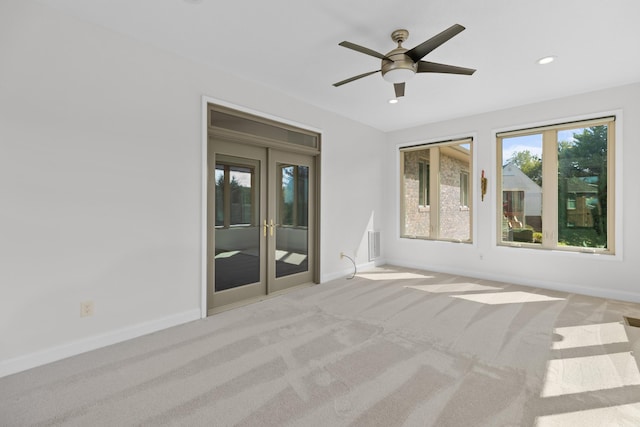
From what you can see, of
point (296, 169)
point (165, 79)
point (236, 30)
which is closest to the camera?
point (236, 30)

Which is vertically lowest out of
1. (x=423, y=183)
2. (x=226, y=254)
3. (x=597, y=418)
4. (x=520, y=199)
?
(x=597, y=418)

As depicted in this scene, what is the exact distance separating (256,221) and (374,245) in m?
2.74

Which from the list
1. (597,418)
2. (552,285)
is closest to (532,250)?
(552,285)

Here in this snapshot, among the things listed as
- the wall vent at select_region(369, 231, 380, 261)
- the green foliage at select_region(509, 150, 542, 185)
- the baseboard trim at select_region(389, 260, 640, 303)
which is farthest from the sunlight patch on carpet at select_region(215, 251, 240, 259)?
the green foliage at select_region(509, 150, 542, 185)

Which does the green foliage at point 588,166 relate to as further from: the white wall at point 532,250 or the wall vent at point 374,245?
the wall vent at point 374,245

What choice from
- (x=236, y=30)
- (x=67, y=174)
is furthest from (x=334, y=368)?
(x=236, y=30)

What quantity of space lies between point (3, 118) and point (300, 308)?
A: 3151mm

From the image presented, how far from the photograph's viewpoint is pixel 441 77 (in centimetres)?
363

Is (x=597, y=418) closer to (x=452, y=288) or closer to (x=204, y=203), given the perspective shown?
(x=452, y=288)

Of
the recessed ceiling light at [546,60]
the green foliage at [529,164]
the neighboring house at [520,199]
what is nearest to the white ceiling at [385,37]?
the recessed ceiling light at [546,60]

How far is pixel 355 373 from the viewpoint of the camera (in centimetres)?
223

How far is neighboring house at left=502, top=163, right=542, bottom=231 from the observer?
470 centimetres

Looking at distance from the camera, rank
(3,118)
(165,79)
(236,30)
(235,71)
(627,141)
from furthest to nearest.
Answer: (627,141)
(235,71)
(165,79)
(236,30)
(3,118)

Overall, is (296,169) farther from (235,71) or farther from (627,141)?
(627,141)
